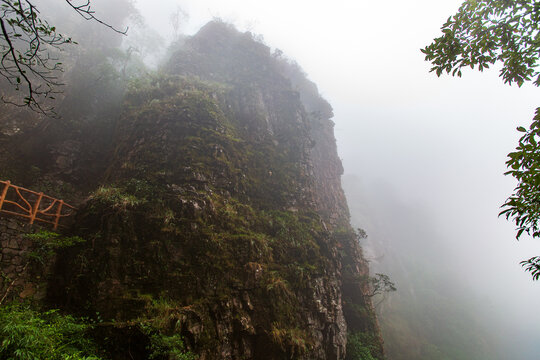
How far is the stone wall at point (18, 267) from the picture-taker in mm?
7855

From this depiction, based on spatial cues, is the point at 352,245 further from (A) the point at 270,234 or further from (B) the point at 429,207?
(B) the point at 429,207

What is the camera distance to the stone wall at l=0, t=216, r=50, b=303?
25.8 feet

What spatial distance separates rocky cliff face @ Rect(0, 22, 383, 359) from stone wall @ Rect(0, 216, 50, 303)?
48 centimetres

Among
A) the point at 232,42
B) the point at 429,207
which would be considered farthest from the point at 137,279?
the point at 429,207

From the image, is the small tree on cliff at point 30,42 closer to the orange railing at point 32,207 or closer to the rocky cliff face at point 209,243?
the orange railing at point 32,207

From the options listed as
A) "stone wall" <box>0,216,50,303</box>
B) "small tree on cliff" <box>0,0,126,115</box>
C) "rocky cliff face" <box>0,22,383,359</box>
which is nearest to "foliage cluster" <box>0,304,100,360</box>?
"rocky cliff face" <box>0,22,383,359</box>

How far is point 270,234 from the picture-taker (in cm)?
1348

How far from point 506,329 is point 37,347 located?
5980cm

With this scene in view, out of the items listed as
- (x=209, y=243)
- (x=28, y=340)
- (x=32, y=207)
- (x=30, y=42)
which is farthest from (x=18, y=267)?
(x=30, y=42)

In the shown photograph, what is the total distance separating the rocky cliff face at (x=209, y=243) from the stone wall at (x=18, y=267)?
19.0 inches

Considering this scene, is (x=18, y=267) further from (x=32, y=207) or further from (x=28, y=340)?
(x=28, y=340)

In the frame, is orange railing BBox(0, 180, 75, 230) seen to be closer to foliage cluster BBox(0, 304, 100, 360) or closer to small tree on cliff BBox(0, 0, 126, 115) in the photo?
small tree on cliff BBox(0, 0, 126, 115)

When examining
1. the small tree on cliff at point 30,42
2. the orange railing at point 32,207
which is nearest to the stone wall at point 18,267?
the orange railing at point 32,207

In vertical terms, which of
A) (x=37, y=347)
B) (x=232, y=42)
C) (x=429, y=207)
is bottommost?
(x=37, y=347)
